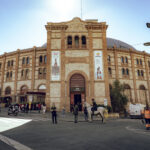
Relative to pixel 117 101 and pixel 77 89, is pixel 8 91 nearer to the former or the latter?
pixel 77 89

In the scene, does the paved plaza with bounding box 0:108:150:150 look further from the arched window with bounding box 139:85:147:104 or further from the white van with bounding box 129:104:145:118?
the arched window with bounding box 139:85:147:104

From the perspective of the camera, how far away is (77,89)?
75.5 feet

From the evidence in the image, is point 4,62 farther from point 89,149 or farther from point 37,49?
point 89,149

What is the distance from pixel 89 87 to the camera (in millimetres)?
22703

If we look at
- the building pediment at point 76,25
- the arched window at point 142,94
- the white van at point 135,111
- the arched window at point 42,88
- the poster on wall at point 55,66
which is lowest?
the white van at point 135,111

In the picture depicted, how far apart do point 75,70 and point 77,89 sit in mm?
A: 3311

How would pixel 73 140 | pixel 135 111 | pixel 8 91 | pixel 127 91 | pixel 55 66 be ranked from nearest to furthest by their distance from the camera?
pixel 73 140 < pixel 135 111 < pixel 55 66 < pixel 127 91 < pixel 8 91

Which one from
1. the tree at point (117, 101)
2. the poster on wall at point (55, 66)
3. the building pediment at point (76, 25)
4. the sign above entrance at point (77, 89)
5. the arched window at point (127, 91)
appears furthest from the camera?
the arched window at point (127, 91)

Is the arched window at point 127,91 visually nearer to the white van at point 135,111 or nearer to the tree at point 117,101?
the tree at point 117,101

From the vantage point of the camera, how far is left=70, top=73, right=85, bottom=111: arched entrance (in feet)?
75.0

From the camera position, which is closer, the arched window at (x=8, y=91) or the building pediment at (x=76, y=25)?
the building pediment at (x=76, y=25)

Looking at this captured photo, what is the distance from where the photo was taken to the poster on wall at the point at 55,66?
23.2 metres

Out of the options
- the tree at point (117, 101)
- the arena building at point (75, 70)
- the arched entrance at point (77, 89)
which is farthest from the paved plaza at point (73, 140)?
the tree at point (117, 101)

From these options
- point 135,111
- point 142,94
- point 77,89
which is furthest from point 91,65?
point 142,94
